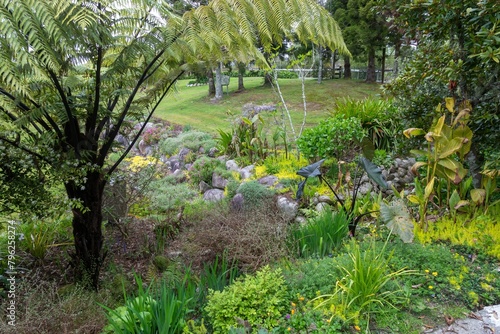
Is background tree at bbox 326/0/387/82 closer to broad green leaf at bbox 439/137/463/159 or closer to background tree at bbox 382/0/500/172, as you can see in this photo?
background tree at bbox 382/0/500/172

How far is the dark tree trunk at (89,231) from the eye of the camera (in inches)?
111

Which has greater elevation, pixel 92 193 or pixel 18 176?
pixel 18 176

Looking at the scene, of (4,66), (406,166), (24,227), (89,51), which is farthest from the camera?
(406,166)

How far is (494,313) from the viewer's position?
7.34ft

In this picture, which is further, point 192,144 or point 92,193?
point 192,144

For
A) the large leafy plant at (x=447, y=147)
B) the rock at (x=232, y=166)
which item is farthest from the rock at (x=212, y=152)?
the large leafy plant at (x=447, y=147)

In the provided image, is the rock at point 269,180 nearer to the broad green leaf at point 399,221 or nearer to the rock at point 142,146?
the broad green leaf at point 399,221

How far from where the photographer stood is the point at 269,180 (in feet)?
16.1

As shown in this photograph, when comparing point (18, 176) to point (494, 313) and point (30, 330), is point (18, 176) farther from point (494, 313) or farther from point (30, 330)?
point (494, 313)

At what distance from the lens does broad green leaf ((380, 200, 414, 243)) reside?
103 inches

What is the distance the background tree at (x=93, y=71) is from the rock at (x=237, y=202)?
5.50ft

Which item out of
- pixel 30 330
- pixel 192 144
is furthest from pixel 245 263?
pixel 192 144

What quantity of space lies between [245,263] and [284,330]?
955 millimetres

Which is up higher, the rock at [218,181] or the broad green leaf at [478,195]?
the broad green leaf at [478,195]
